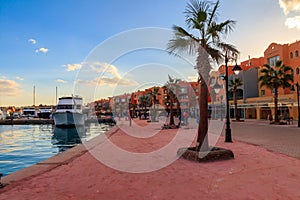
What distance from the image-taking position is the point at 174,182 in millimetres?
6773

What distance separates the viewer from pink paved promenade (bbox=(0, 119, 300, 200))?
228 inches

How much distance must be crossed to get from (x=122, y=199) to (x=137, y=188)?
0.84 meters

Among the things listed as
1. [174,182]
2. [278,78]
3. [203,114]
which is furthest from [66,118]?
[174,182]

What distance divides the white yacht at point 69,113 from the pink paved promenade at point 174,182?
34500 millimetres

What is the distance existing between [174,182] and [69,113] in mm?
38211

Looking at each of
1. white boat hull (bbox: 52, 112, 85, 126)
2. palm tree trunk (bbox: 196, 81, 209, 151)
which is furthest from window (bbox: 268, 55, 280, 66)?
palm tree trunk (bbox: 196, 81, 209, 151)

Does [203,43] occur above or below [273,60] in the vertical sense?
below

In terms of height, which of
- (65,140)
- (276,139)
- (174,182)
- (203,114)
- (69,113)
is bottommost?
(65,140)

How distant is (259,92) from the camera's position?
48.9 metres

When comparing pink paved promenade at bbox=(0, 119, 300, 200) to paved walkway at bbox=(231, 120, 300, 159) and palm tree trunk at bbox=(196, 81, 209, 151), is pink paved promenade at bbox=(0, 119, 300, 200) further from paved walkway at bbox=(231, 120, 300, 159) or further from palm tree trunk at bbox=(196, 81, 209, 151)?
paved walkway at bbox=(231, 120, 300, 159)

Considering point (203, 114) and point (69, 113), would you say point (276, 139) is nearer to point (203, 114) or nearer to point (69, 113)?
point (203, 114)

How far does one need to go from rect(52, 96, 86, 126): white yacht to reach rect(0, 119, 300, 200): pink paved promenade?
113 feet

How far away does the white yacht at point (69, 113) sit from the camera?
42.5 meters

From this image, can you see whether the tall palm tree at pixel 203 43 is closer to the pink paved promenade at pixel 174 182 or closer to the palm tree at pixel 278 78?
the pink paved promenade at pixel 174 182
